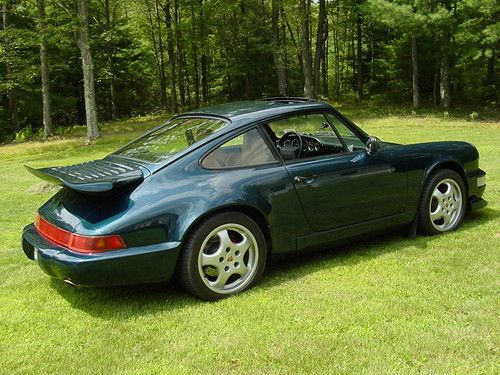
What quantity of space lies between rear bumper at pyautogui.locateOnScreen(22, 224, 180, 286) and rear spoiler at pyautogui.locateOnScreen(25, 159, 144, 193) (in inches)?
18.0

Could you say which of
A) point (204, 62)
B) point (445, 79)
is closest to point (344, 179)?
point (445, 79)

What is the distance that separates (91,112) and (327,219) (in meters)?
16.1

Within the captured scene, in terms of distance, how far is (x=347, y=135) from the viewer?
471cm

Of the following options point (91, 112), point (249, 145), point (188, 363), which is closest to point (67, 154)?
point (91, 112)

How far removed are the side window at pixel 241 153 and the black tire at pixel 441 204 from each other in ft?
5.76

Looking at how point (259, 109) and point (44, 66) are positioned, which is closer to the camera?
point (259, 109)

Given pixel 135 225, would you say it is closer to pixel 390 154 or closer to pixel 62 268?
pixel 62 268

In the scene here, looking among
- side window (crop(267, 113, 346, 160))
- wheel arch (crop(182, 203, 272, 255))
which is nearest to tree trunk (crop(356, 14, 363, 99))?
side window (crop(267, 113, 346, 160))

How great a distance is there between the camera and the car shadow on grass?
377 cm

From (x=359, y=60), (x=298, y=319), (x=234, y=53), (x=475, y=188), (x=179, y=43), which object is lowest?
(x=298, y=319)

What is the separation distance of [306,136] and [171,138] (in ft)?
4.10

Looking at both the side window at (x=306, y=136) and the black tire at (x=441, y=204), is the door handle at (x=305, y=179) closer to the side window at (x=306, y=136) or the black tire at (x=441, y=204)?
the side window at (x=306, y=136)

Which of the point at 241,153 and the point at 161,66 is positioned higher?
the point at 161,66

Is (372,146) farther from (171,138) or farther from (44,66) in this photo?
(44,66)
